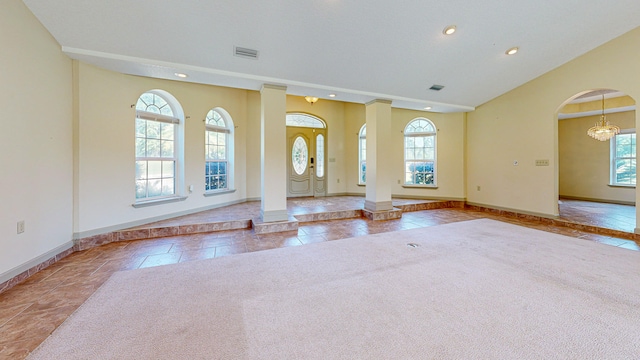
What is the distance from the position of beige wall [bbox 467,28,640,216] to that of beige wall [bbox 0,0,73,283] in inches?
321

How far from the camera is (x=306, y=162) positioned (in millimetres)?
7102

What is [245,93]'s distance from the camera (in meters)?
5.95

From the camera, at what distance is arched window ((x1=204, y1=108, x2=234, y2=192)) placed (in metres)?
5.24

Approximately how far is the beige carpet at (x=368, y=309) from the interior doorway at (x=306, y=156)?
4059 millimetres

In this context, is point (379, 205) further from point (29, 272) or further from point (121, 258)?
point (29, 272)

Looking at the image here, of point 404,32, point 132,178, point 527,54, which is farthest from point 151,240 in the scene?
point 527,54

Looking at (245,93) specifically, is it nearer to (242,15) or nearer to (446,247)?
(242,15)

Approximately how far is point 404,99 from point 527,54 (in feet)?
7.11

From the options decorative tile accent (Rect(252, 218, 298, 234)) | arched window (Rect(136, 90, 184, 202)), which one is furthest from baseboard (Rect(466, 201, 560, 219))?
arched window (Rect(136, 90, 184, 202))

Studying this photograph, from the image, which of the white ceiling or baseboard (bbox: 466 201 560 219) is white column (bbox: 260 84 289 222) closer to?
the white ceiling

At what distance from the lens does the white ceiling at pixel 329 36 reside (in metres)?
2.79

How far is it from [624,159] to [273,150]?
31.0 feet

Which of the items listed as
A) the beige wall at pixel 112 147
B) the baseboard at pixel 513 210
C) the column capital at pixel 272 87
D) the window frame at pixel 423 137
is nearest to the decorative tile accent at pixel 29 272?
the beige wall at pixel 112 147

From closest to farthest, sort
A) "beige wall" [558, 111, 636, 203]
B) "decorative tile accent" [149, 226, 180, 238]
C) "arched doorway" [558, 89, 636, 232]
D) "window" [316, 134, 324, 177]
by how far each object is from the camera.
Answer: "decorative tile accent" [149, 226, 180, 238] → "arched doorway" [558, 89, 636, 232] → "beige wall" [558, 111, 636, 203] → "window" [316, 134, 324, 177]
